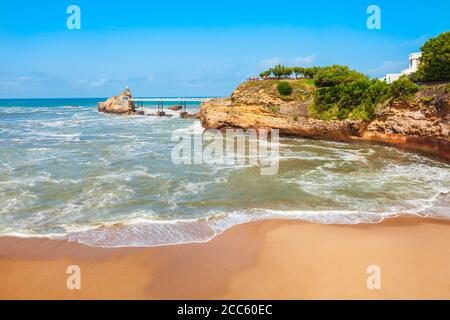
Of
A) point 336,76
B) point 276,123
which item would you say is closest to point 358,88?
point 336,76

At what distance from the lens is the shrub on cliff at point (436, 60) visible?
87.4ft

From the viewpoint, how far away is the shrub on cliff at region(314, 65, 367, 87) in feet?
103

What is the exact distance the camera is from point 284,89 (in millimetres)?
32531

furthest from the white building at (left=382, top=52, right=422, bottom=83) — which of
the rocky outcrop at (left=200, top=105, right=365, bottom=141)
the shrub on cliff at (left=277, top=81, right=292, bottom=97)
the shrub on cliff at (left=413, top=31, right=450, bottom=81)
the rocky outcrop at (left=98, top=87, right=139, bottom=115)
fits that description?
the rocky outcrop at (left=98, top=87, right=139, bottom=115)

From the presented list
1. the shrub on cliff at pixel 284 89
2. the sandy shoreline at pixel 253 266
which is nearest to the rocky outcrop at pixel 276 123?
the shrub on cliff at pixel 284 89

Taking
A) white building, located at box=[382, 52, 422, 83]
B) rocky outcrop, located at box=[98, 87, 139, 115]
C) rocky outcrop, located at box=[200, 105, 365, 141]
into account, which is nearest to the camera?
rocky outcrop, located at box=[200, 105, 365, 141]

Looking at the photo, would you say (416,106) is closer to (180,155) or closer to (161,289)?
(180,155)

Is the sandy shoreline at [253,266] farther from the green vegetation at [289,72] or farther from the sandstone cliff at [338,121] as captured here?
the green vegetation at [289,72]

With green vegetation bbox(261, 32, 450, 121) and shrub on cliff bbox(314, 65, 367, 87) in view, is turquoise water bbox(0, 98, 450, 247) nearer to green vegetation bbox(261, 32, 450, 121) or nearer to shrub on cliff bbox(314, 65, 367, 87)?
green vegetation bbox(261, 32, 450, 121)

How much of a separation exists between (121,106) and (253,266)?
63.7 metres

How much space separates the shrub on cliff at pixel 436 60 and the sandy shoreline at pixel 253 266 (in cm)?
2153

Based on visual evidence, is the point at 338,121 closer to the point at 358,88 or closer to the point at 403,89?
the point at 358,88

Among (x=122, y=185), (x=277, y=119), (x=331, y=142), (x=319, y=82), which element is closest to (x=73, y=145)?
(x=122, y=185)

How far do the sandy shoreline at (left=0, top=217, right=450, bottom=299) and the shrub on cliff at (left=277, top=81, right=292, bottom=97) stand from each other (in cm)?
2344
